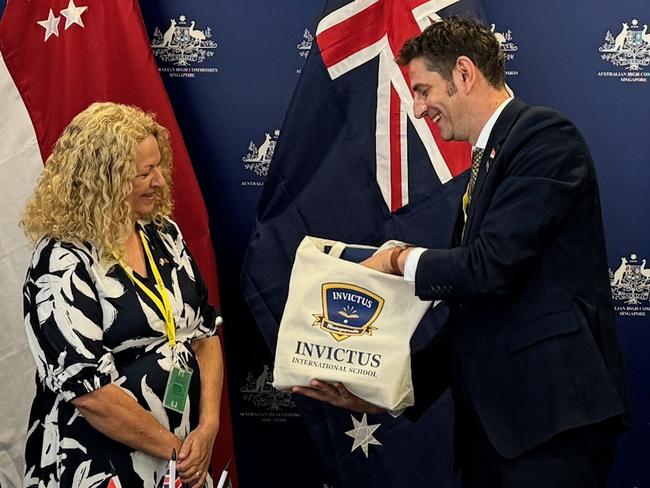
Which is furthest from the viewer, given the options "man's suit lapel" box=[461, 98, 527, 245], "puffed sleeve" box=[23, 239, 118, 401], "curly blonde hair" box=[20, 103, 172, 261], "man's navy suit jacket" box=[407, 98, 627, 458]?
"curly blonde hair" box=[20, 103, 172, 261]

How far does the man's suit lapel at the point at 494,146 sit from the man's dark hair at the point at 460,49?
0.32 feet

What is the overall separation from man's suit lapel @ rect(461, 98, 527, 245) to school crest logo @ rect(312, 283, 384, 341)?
24 centimetres

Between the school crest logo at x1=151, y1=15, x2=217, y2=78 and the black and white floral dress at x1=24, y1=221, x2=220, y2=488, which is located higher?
the school crest logo at x1=151, y1=15, x2=217, y2=78

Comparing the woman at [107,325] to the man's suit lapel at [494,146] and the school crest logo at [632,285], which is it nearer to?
the man's suit lapel at [494,146]

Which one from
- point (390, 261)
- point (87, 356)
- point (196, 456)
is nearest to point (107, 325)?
point (87, 356)

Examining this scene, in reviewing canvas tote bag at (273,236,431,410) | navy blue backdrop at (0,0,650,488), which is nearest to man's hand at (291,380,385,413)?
canvas tote bag at (273,236,431,410)

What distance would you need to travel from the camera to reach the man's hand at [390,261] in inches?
78.8

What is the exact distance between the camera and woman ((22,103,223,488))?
2258mm

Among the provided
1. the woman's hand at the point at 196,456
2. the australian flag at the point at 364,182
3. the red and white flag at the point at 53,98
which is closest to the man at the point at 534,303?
the woman's hand at the point at 196,456

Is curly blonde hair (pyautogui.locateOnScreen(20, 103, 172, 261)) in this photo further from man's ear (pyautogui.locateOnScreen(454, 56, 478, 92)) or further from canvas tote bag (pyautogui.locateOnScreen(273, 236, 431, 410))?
man's ear (pyautogui.locateOnScreen(454, 56, 478, 92))

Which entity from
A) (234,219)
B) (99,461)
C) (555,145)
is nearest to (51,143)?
(234,219)

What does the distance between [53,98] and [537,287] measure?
6.09 ft

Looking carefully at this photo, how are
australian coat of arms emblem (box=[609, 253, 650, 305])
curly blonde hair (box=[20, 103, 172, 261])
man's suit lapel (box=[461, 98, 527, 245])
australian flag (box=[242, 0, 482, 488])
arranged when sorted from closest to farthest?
man's suit lapel (box=[461, 98, 527, 245])
curly blonde hair (box=[20, 103, 172, 261])
australian flag (box=[242, 0, 482, 488])
australian coat of arms emblem (box=[609, 253, 650, 305])

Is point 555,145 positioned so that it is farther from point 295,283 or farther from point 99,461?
point 99,461
